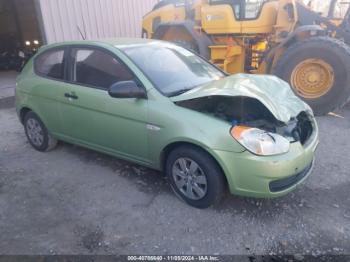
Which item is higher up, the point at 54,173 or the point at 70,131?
the point at 70,131

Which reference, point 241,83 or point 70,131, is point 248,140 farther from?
point 70,131

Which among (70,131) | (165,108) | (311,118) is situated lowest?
(70,131)

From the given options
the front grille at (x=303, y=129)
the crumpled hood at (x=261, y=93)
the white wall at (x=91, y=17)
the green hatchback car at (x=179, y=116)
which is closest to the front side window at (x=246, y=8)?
the green hatchback car at (x=179, y=116)

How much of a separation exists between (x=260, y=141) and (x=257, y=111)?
0.64m

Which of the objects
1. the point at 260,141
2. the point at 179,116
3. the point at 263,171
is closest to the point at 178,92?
the point at 179,116

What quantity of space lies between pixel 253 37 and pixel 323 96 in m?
2.05

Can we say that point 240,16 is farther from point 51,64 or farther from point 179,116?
point 179,116

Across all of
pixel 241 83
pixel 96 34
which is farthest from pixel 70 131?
pixel 96 34

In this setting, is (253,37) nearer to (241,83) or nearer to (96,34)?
(241,83)

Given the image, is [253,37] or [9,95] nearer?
[253,37]

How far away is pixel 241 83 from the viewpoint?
3100 millimetres

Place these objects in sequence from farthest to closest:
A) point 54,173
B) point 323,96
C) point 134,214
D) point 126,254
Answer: point 323,96, point 54,173, point 134,214, point 126,254

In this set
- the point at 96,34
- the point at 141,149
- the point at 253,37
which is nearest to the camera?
the point at 141,149

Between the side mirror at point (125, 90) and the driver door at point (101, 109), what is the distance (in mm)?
114
